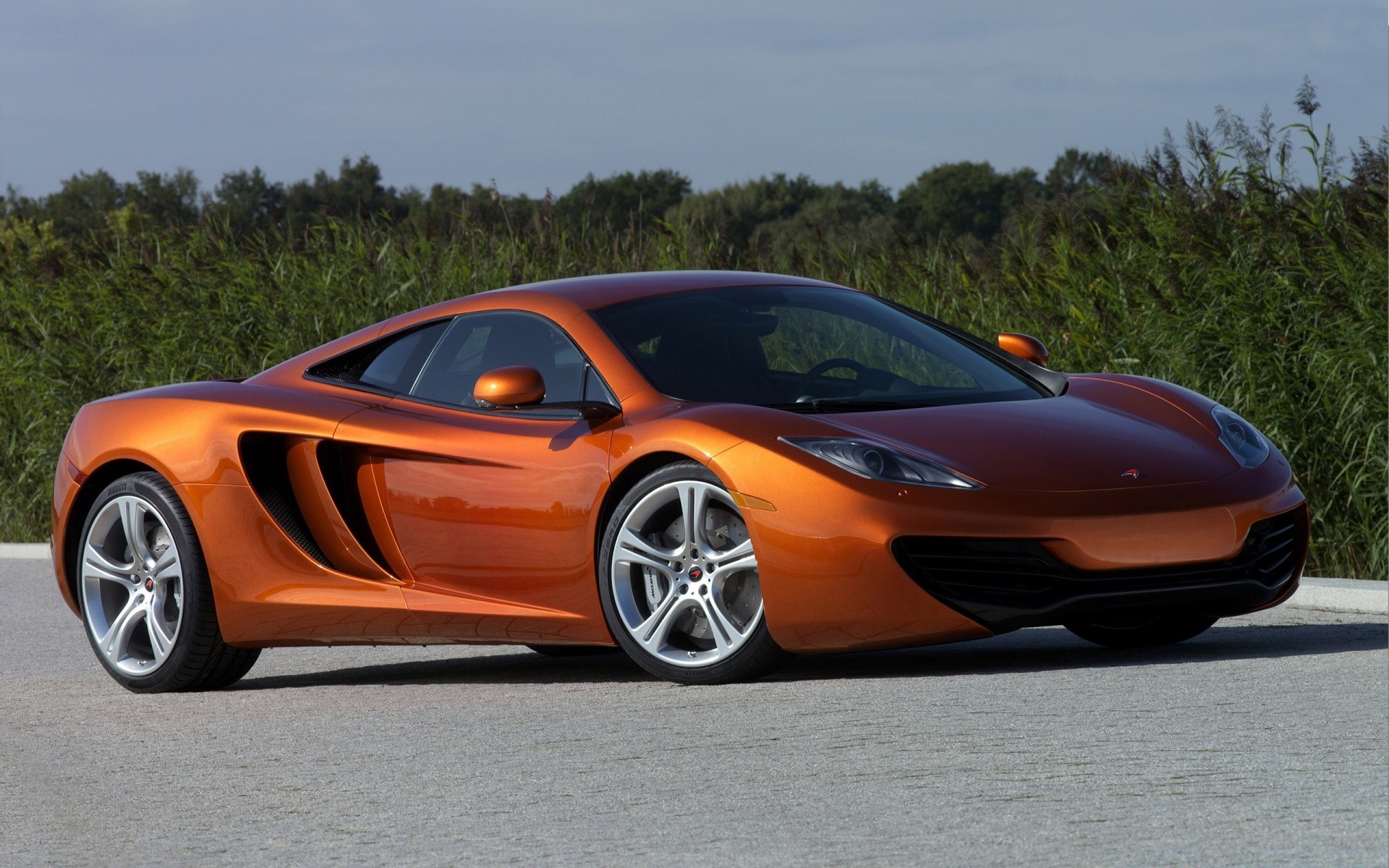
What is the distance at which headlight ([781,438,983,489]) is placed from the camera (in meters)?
5.37

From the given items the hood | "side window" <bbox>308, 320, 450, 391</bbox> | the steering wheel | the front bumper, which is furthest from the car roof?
the front bumper

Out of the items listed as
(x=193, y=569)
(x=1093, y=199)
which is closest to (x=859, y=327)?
(x=193, y=569)

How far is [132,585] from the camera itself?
6957 millimetres

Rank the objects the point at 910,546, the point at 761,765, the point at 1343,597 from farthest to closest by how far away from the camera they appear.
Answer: the point at 1343,597 < the point at 910,546 < the point at 761,765

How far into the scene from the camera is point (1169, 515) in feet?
17.9

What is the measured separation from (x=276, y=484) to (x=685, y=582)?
1.75m

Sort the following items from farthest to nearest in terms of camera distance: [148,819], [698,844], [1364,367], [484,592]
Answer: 1. [1364,367]
2. [484,592]
3. [148,819]
4. [698,844]

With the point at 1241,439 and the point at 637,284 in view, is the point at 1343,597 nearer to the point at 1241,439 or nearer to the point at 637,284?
the point at 1241,439

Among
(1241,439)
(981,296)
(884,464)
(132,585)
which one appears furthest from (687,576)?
(981,296)

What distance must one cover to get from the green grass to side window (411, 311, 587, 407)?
3.86m

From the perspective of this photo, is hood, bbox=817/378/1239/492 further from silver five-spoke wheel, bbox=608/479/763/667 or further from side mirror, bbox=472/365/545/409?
side mirror, bbox=472/365/545/409

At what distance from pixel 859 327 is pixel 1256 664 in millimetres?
1824

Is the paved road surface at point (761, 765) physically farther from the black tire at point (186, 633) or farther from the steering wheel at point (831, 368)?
the steering wheel at point (831, 368)

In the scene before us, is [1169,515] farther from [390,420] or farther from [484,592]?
[390,420]
